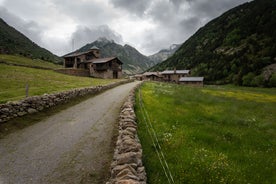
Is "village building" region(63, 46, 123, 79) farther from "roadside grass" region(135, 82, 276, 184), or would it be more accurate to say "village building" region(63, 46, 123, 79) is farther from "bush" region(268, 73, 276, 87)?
"bush" region(268, 73, 276, 87)

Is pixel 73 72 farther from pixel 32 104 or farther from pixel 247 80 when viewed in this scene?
pixel 247 80

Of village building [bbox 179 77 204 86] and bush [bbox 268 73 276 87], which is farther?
village building [bbox 179 77 204 86]

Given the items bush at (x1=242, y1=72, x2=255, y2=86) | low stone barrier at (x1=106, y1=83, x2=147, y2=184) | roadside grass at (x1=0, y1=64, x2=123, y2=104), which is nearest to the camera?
low stone barrier at (x1=106, y1=83, x2=147, y2=184)

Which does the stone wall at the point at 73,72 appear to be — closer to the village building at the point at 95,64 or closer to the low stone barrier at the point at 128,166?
the village building at the point at 95,64

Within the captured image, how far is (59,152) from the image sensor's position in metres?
9.02

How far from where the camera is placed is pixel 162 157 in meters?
8.67

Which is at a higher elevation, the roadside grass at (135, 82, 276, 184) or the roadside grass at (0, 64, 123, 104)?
the roadside grass at (0, 64, 123, 104)

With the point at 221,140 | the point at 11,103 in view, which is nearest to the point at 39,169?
the point at 11,103

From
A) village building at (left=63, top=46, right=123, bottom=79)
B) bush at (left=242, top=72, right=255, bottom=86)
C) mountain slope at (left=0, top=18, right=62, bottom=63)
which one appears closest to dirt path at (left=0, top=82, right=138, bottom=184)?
village building at (left=63, top=46, right=123, bottom=79)

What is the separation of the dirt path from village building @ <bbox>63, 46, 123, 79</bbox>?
62.2 meters

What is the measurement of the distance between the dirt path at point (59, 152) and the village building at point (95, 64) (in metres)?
62.2

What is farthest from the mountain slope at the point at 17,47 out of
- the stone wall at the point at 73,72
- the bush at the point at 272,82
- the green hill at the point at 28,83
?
the bush at the point at 272,82

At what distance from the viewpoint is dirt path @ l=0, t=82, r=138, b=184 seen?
7.06 meters

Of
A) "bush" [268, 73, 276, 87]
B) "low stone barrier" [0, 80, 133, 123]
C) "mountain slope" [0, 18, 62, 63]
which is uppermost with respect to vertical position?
"mountain slope" [0, 18, 62, 63]
